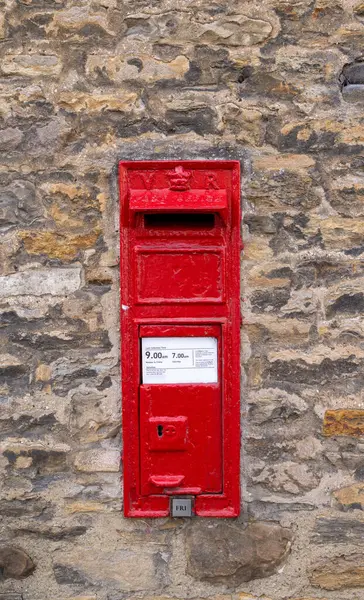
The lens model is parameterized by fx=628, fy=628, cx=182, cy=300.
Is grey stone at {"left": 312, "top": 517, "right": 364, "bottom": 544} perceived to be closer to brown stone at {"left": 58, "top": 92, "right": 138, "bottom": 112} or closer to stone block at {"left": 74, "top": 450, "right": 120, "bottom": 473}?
stone block at {"left": 74, "top": 450, "right": 120, "bottom": 473}

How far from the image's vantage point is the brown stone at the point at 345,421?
2420 mm

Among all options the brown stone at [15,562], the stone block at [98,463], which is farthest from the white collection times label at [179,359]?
the brown stone at [15,562]

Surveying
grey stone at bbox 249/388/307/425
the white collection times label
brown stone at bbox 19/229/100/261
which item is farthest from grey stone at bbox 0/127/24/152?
grey stone at bbox 249/388/307/425

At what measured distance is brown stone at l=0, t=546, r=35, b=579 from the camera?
2467 millimetres

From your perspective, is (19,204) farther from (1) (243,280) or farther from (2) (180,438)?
(2) (180,438)

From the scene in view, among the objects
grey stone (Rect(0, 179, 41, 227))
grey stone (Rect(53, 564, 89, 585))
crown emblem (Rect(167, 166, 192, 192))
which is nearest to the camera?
crown emblem (Rect(167, 166, 192, 192))

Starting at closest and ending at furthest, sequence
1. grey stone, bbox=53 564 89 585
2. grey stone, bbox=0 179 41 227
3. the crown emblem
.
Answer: the crown emblem → grey stone, bbox=0 179 41 227 → grey stone, bbox=53 564 89 585

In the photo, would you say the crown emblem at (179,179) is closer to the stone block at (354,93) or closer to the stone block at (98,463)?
the stone block at (354,93)

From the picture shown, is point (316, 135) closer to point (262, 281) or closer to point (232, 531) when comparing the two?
point (262, 281)

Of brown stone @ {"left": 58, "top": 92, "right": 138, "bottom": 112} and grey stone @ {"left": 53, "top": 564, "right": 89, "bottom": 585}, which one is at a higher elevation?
brown stone @ {"left": 58, "top": 92, "right": 138, "bottom": 112}

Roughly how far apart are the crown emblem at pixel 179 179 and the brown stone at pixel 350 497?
131 cm

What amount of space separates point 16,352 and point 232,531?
1097 millimetres

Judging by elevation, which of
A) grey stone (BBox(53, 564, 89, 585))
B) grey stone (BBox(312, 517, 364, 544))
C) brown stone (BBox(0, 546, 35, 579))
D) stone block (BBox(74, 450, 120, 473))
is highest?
stone block (BBox(74, 450, 120, 473))

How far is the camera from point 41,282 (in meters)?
2.40
